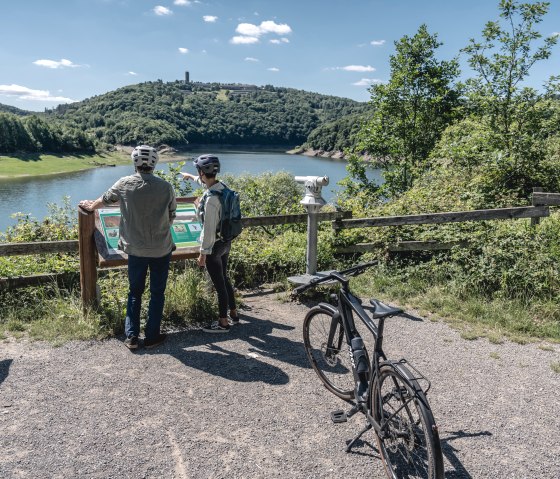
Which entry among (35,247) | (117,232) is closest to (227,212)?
(117,232)

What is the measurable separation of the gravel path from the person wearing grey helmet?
0.29m

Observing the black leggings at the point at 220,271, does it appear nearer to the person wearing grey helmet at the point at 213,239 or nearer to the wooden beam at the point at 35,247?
the person wearing grey helmet at the point at 213,239

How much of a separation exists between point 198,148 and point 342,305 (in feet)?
361

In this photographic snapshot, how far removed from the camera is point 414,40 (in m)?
19.2

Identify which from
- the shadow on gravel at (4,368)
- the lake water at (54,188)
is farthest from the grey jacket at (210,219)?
the lake water at (54,188)

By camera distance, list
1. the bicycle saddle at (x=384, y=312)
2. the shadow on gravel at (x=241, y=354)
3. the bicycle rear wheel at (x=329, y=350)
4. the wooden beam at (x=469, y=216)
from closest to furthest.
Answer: the bicycle saddle at (x=384, y=312)
the bicycle rear wheel at (x=329, y=350)
the shadow on gravel at (x=241, y=354)
the wooden beam at (x=469, y=216)

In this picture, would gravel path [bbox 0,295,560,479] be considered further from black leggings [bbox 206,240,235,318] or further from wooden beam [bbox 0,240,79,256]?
wooden beam [bbox 0,240,79,256]

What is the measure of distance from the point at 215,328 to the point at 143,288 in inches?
37.5

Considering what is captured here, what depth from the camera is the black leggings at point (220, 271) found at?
16.1ft

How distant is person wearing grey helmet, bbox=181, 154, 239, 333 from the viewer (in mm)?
4707

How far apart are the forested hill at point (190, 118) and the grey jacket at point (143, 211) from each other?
308 feet

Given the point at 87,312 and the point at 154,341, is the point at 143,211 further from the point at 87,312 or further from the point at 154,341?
the point at 87,312

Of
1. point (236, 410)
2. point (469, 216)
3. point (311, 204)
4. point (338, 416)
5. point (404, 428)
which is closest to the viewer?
point (404, 428)

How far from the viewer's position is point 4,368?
4238 millimetres
